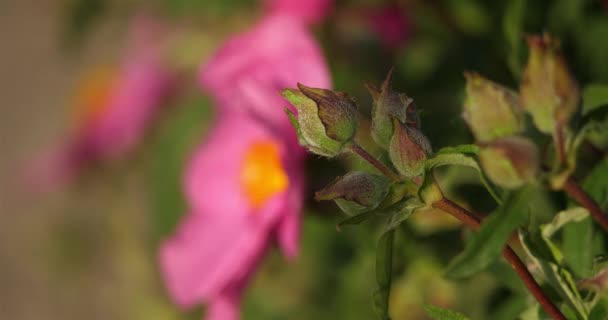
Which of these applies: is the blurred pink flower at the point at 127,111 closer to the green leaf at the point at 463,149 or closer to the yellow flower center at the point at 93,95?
the yellow flower center at the point at 93,95

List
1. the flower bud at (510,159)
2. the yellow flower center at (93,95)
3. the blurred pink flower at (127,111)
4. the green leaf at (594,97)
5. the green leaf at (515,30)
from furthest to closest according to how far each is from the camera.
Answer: the yellow flower center at (93,95) → the blurred pink flower at (127,111) → the green leaf at (515,30) → the green leaf at (594,97) → the flower bud at (510,159)

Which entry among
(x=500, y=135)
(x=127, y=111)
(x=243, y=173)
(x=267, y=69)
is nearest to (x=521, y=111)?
(x=500, y=135)

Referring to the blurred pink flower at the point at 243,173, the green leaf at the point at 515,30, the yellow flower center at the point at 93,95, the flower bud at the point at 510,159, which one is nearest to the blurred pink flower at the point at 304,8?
the blurred pink flower at the point at 243,173

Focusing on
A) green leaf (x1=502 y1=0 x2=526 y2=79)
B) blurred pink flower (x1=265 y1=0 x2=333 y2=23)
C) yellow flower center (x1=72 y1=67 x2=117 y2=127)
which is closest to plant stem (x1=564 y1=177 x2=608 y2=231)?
green leaf (x1=502 y1=0 x2=526 y2=79)

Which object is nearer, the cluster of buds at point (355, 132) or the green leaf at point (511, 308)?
the cluster of buds at point (355, 132)

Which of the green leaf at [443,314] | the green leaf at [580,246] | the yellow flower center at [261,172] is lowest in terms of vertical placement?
the yellow flower center at [261,172]

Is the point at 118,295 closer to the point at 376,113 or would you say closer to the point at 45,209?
the point at 45,209

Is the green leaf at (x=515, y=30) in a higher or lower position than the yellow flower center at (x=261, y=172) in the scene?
higher
